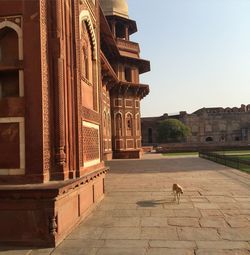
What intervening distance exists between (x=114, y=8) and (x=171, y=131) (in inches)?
1135

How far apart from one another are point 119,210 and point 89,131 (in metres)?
1.59

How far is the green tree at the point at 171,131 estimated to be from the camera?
53.3 metres

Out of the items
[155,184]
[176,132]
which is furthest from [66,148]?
[176,132]

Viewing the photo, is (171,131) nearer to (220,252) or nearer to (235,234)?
(235,234)

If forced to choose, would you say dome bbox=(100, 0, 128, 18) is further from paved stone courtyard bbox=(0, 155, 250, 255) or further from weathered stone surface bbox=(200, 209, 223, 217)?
weathered stone surface bbox=(200, 209, 223, 217)

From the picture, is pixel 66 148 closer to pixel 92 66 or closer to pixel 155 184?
pixel 92 66

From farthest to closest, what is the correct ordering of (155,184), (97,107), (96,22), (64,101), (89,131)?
1. (155,184)
2. (96,22)
3. (97,107)
4. (89,131)
5. (64,101)

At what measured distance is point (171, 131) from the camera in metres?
53.2

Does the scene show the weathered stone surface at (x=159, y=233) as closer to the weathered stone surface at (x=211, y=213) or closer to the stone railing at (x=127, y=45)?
the weathered stone surface at (x=211, y=213)

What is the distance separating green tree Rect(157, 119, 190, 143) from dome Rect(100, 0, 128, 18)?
27777mm

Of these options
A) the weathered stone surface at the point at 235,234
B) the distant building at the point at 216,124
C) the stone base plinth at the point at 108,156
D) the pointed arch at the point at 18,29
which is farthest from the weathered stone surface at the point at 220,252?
the distant building at the point at 216,124

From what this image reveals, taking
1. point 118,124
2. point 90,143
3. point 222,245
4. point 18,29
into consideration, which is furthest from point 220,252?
point 118,124

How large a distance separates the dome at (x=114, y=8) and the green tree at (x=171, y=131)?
27.8m

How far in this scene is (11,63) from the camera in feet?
17.4
